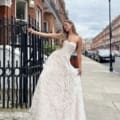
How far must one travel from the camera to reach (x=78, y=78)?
758 centimetres

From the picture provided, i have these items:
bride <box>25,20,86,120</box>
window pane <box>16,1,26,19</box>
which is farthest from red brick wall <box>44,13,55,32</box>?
bride <box>25,20,86,120</box>

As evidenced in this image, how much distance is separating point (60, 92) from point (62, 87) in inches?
3.4

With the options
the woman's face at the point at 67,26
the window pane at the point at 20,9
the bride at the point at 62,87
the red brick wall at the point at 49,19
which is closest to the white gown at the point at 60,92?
the bride at the point at 62,87

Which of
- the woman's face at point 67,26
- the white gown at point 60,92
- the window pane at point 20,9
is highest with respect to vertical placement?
the window pane at point 20,9

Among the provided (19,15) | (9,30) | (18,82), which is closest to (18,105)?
(18,82)

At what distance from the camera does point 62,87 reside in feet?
24.4

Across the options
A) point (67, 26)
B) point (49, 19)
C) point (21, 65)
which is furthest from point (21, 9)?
point (67, 26)

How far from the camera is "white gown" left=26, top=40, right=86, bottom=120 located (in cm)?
738

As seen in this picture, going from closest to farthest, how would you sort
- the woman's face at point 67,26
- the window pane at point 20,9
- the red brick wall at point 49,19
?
the woman's face at point 67,26 → the window pane at point 20,9 → the red brick wall at point 49,19

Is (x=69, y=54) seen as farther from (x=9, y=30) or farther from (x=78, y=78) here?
(x=9, y=30)

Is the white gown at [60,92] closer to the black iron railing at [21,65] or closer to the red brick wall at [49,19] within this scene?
the black iron railing at [21,65]

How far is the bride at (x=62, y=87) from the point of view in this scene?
7.38 m

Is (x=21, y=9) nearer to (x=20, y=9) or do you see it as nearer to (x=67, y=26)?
(x=20, y=9)

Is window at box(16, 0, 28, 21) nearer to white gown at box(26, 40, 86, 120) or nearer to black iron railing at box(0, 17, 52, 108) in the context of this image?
black iron railing at box(0, 17, 52, 108)
